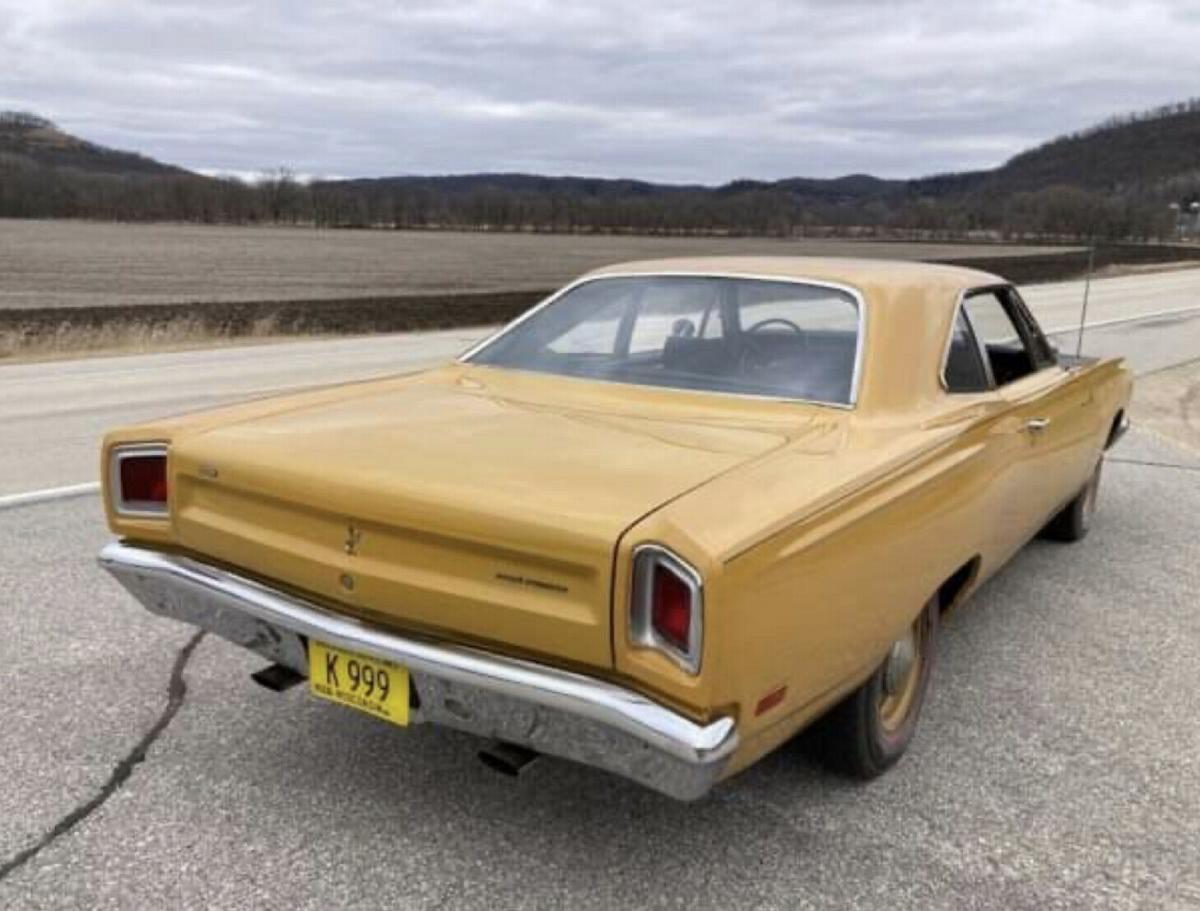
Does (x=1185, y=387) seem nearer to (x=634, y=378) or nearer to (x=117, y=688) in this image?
(x=634, y=378)

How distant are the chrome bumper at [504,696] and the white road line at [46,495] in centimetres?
368

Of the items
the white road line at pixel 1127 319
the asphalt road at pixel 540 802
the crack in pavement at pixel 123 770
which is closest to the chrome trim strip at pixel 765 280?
the asphalt road at pixel 540 802

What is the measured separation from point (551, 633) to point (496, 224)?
149 metres

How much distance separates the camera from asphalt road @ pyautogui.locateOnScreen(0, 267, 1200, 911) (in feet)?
9.03

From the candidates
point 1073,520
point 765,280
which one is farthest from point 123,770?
point 1073,520

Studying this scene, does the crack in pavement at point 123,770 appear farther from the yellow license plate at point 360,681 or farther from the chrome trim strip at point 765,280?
the chrome trim strip at point 765,280

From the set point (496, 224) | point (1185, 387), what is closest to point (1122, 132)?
point (496, 224)

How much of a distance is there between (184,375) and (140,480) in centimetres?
1030

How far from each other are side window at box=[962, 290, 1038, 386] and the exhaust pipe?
2555 millimetres

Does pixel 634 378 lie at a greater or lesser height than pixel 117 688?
greater

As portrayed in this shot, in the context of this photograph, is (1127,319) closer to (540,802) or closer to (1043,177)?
(540,802)

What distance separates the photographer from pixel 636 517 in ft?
8.01

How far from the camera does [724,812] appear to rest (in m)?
3.13

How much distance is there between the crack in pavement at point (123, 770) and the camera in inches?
110
